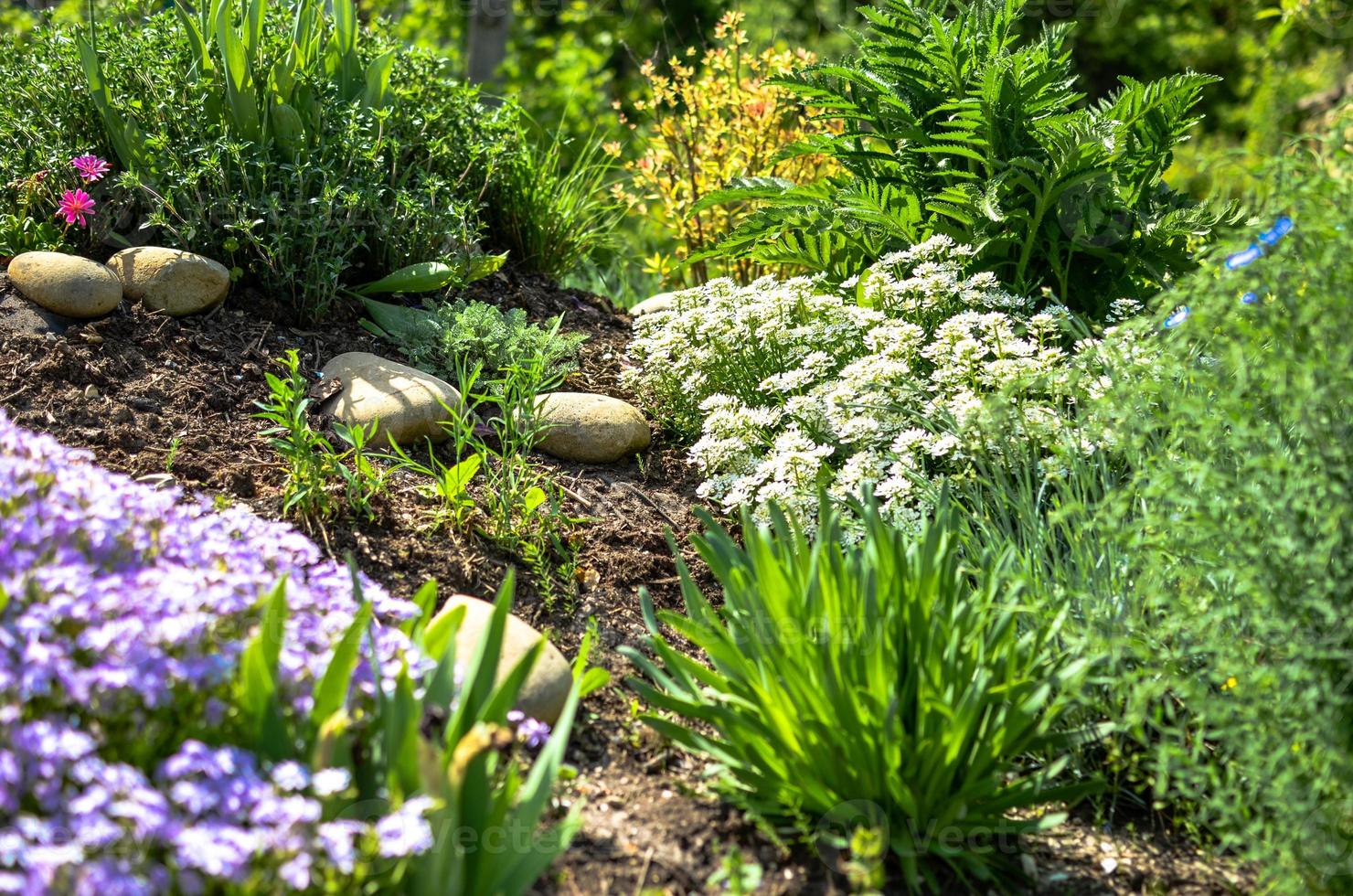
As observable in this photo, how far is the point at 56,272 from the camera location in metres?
3.71

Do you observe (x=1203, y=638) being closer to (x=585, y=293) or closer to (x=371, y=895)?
(x=371, y=895)

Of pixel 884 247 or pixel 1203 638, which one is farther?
pixel 884 247

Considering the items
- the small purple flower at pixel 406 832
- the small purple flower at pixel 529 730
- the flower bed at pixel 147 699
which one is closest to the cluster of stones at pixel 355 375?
the small purple flower at pixel 529 730

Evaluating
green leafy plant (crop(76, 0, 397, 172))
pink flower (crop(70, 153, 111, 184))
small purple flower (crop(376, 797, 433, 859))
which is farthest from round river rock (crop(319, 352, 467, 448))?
small purple flower (crop(376, 797, 433, 859))

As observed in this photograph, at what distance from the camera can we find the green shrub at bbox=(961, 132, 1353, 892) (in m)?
2.06

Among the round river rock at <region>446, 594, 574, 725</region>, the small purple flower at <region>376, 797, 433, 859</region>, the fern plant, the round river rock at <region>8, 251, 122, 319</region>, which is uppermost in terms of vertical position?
the fern plant

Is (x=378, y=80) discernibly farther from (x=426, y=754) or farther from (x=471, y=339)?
(x=426, y=754)

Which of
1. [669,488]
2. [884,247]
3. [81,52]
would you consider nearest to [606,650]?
[669,488]

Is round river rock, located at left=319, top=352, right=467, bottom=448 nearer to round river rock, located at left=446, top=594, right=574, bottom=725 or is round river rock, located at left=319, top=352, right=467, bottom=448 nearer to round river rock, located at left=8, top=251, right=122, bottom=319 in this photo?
round river rock, located at left=8, top=251, right=122, bottom=319

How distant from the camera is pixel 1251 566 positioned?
2.21 m

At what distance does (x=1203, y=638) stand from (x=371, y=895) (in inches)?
62.1

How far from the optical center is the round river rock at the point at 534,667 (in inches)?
102

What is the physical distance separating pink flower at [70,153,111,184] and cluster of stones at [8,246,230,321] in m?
0.27

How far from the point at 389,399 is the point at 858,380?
1.45 metres
